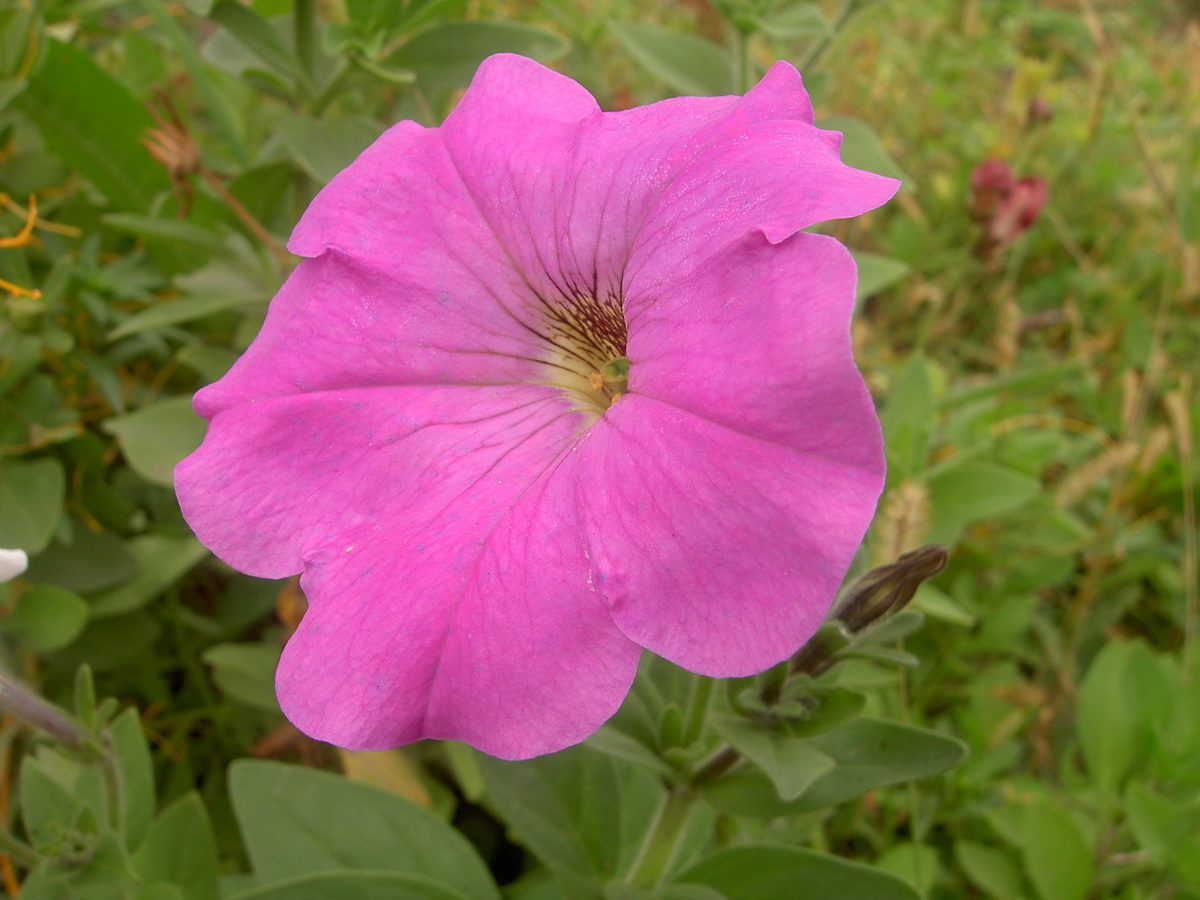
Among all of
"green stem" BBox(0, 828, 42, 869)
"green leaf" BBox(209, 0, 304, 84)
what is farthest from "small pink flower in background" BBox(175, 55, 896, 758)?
"green leaf" BBox(209, 0, 304, 84)

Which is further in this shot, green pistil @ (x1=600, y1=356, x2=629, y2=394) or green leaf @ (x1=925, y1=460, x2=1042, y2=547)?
green leaf @ (x1=925, y1=460, x2=1042, y2=547)

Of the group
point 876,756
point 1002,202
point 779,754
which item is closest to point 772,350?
point 779,754

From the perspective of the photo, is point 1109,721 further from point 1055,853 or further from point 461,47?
point 461,47

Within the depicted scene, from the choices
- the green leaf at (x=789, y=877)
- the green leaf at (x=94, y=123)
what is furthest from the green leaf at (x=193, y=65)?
the green leaf at (x=789, y=877)

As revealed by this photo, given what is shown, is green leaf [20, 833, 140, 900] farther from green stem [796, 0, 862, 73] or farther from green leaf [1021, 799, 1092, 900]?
green stem [796, 0, 862, 73]

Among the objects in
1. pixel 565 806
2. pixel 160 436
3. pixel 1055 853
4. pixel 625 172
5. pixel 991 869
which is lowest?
pixel 991 869

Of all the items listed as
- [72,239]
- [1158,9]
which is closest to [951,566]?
[72,239]

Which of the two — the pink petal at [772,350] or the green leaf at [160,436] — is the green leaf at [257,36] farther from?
the pink petal at [772,350]
